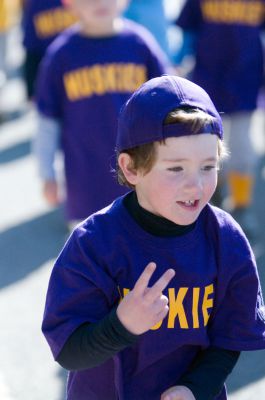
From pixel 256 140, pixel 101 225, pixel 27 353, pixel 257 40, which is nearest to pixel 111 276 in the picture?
pixel 101 225

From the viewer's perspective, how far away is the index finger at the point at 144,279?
7.35ft

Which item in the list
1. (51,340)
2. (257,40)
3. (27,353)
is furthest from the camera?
(257,40)

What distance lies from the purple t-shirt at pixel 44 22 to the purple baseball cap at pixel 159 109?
483 cm

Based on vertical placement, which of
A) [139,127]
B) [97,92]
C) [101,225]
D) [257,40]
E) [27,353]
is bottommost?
[27,353]

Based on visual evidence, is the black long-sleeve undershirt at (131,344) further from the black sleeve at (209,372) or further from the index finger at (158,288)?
the index finger at (158,288)

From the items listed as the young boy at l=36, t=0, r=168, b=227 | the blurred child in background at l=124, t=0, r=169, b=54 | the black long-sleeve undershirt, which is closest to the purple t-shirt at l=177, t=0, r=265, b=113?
the blurred child in background at l=124, t=0, r=169, b=54

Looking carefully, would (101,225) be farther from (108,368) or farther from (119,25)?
(119,25)

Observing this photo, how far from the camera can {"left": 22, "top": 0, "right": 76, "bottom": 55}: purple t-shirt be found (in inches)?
283

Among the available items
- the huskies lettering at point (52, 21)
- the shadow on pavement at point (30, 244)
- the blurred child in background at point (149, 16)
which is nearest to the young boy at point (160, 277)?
the shadow on pavement at point (30, 244)

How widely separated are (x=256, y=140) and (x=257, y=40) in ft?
7.59

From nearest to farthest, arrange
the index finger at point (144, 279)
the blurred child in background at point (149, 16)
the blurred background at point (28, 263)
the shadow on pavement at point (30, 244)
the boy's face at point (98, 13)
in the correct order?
the index finger at point (144, 279), the blurred background at point (28, 263), the boy's face at point (98, 13), the shadow on pavement at point (30, 244), the blurred child in background at point (149, 16)

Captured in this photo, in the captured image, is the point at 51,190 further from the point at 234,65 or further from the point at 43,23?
the point at 43,23

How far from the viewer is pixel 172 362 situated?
252 cm

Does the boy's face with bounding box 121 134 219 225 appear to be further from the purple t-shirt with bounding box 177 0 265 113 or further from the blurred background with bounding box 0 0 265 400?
the purple t-shirt with bounding box 177 0 265 113
